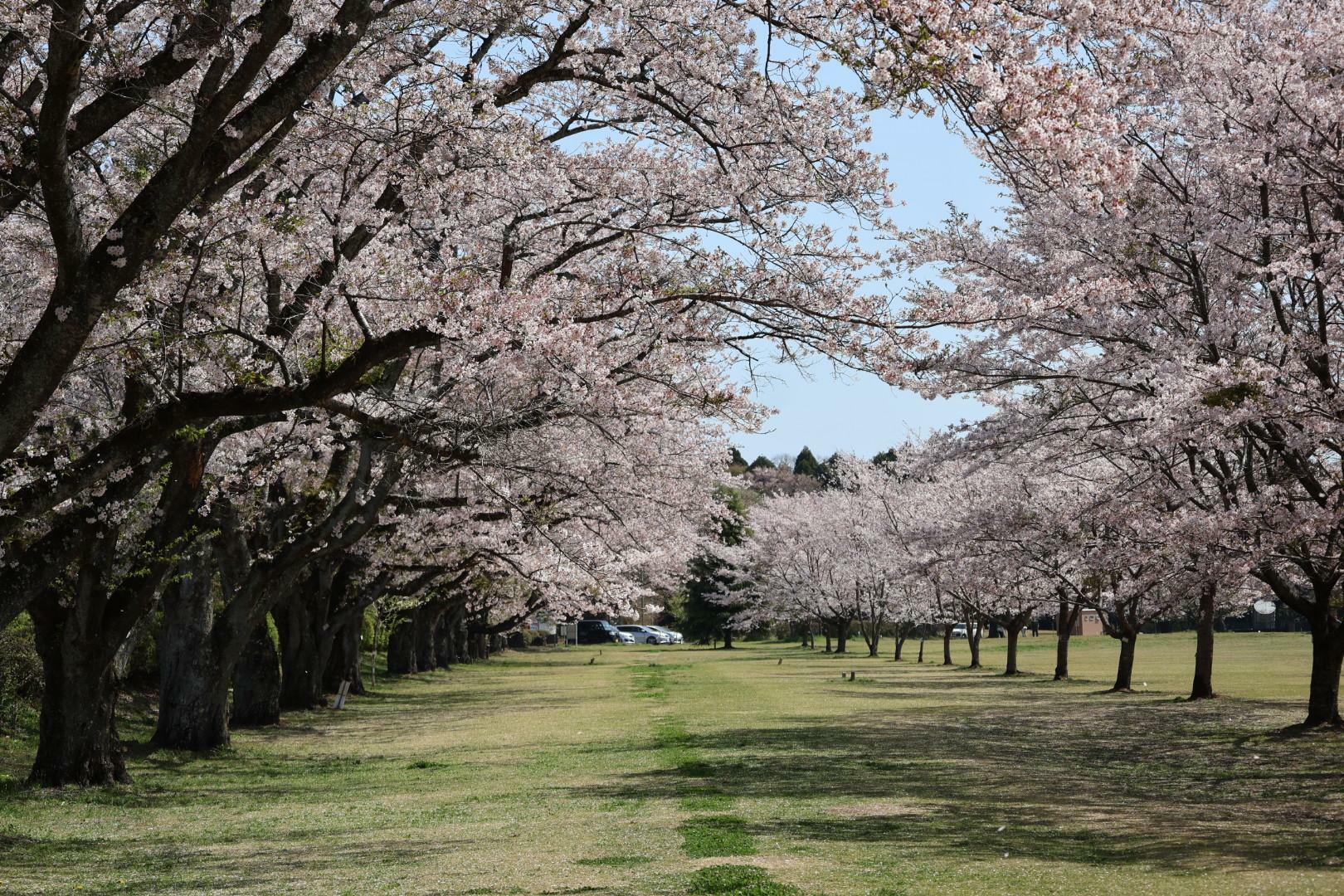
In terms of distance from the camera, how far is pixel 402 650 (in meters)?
46.7

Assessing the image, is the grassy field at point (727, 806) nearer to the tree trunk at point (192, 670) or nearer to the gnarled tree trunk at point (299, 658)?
the tree trunk at point (192, 670)

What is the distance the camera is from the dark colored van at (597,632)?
95.1 meters

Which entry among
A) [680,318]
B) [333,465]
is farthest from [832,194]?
[333,465]

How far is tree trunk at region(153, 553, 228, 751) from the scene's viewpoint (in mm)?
18625

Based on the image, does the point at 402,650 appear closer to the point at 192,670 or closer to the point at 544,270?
the point at 192,670

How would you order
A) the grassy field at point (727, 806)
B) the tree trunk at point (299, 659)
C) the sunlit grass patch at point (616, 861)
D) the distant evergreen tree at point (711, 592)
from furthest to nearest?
the distant evergreen tree at point (711, 592), the tree trunk at point (299, 659), the sunlit grass patch at point (616, 861), the grassy field at point (727, 806)

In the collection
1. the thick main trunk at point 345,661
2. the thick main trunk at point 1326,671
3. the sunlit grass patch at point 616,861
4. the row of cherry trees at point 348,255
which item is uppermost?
the row of cherry trees at point 348,255

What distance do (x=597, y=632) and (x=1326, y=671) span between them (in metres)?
80.3

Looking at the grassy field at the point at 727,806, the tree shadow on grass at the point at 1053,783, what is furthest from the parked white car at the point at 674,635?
the tree shadow on grass at the point at 1053,783

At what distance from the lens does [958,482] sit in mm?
42000

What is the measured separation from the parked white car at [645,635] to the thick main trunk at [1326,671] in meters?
71.6

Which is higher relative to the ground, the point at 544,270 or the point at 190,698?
the point at 544,270

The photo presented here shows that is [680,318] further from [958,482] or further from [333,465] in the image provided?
[958,482]

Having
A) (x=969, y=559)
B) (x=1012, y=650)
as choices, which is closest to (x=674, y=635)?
(x=1012, y=650)
